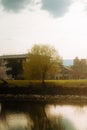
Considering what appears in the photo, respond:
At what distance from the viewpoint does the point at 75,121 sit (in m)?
39.2

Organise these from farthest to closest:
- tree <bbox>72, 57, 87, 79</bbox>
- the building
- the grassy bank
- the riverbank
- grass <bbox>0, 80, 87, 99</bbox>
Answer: the building → tree <bbox>72, 57, 87, 79</bbox> → the grassy bank → grass <bbox>0, 80, 87, 99</bbox> → the riverbank

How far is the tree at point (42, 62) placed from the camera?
77.9m

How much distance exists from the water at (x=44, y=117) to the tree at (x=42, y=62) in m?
23.0

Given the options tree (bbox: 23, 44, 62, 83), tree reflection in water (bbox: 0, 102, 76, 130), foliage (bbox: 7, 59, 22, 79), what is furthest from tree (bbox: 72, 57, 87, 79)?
tree reflection in water (bbox: 0, 102, 76, 130)

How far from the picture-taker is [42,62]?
255ft

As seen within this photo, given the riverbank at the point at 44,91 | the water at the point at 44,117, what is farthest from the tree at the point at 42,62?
the water at the point at 44,117

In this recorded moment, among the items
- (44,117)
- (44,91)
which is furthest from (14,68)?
(44,117)

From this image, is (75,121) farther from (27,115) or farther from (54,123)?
(27,115)

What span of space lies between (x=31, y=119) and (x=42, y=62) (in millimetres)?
37842

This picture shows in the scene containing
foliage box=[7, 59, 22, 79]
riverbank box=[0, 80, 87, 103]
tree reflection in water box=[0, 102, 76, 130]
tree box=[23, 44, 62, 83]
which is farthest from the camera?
foliage box=[7, 59, 22, 79]

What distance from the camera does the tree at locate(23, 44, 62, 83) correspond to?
77.9m

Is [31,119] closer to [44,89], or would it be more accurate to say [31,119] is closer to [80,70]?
[44,89]

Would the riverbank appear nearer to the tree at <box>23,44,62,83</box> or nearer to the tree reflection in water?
the tree at <box>23,44,62,83</box>

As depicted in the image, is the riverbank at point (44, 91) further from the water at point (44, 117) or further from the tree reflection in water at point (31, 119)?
the tree reflection in water at point (31, 119)
